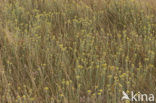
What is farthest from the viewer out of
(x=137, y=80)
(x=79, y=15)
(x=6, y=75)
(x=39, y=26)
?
(x=79, y=15)

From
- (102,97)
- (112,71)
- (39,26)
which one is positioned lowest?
(102,97)

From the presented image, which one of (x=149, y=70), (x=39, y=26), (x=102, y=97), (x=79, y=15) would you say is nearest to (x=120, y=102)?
(x=102, y=97)

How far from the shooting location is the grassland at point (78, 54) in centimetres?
287

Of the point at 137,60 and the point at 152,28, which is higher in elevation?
the point at 152,28

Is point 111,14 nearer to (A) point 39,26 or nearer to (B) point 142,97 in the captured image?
(A) point 39,26

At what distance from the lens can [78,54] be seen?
3.55 metres

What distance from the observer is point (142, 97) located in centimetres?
270

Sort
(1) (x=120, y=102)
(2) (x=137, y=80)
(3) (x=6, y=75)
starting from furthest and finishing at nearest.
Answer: (3) (x=6, y=75), (2) (x=137, y=80), (1) (x=120, y=102)

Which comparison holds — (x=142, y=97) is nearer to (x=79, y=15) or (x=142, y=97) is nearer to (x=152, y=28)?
(x=152, y=28)

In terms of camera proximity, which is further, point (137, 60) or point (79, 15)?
point (79, 15)

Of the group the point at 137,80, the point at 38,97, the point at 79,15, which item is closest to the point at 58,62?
the point at 38,97

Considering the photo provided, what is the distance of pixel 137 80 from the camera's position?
9.84ft

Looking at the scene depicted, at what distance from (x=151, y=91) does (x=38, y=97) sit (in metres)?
1.25

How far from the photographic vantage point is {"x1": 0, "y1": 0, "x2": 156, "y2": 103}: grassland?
2.87 m
